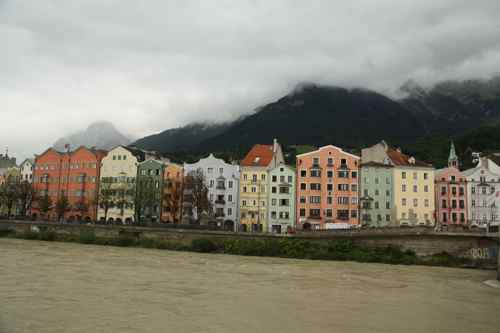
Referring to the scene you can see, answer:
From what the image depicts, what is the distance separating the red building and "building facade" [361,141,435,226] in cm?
4771

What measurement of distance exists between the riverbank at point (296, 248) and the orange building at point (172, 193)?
18.5 meters

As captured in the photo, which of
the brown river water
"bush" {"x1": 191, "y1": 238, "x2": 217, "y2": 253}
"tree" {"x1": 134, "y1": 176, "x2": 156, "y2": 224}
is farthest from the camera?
"tree" {"x1": 134, "y1": 176, "x2": 156, "y2": 224}

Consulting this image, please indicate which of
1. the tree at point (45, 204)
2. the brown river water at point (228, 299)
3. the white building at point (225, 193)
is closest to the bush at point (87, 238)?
the white building at point (225, 193)

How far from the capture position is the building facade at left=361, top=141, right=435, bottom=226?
267 ft

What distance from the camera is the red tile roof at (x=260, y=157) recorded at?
280ft

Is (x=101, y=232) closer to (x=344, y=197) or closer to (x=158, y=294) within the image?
(x=344, y=197)

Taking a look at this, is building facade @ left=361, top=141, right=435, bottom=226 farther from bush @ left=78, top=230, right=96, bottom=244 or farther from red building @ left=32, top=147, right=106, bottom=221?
red building @ left=32, top=147, right=106, bottom=221

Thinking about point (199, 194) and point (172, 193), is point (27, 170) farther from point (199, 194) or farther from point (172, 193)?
point (199, 194)

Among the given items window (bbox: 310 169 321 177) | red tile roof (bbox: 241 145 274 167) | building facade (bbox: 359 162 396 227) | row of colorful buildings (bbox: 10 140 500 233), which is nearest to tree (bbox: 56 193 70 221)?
row of colorful buildings (bbox: 10 140 500 233)

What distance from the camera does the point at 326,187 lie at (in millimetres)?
82000

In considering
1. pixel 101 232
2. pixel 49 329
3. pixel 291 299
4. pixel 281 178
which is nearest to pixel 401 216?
pixel 281 178

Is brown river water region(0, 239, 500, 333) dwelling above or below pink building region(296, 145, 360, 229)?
below

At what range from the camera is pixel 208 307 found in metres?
23.6

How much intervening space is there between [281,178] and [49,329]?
6604cm
